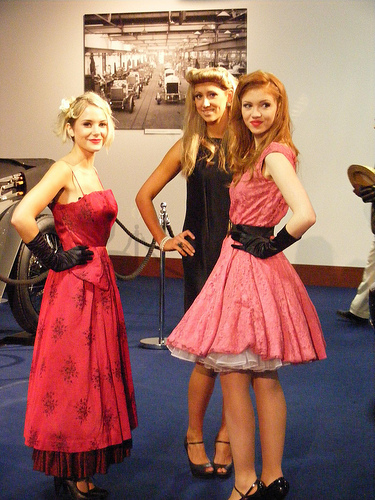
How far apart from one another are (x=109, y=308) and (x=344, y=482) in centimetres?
128

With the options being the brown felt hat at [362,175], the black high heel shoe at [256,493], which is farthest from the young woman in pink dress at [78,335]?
the brown felt hat at [362,175]

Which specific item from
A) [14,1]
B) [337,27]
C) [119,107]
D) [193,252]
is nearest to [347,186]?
[337,27]

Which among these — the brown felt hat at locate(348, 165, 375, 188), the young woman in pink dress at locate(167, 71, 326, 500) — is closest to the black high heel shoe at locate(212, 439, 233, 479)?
the young woman in pink dress at locate(167, 71, 326, 500)

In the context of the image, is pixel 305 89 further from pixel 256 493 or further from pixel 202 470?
pixel 256 493

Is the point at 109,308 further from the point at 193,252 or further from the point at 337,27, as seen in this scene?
the point at 337,27

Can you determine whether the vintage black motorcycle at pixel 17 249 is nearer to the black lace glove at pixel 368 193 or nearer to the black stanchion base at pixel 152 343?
the black stanchion base at pixel 152 343

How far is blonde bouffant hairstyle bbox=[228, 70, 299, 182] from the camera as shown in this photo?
2.64 metres

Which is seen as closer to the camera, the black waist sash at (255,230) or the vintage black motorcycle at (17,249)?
the black waist sash at (255,230)

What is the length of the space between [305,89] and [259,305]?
6.05 m

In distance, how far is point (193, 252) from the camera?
302cm

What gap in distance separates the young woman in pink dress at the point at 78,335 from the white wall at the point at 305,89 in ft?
18.4

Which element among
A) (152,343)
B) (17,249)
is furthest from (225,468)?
(17,249)

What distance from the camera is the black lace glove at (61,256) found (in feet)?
9.15

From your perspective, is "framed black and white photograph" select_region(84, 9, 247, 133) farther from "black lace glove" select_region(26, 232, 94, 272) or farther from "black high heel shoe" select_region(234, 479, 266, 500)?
A: "black high heel shoe" select_region(234, 479, 266, 500)
